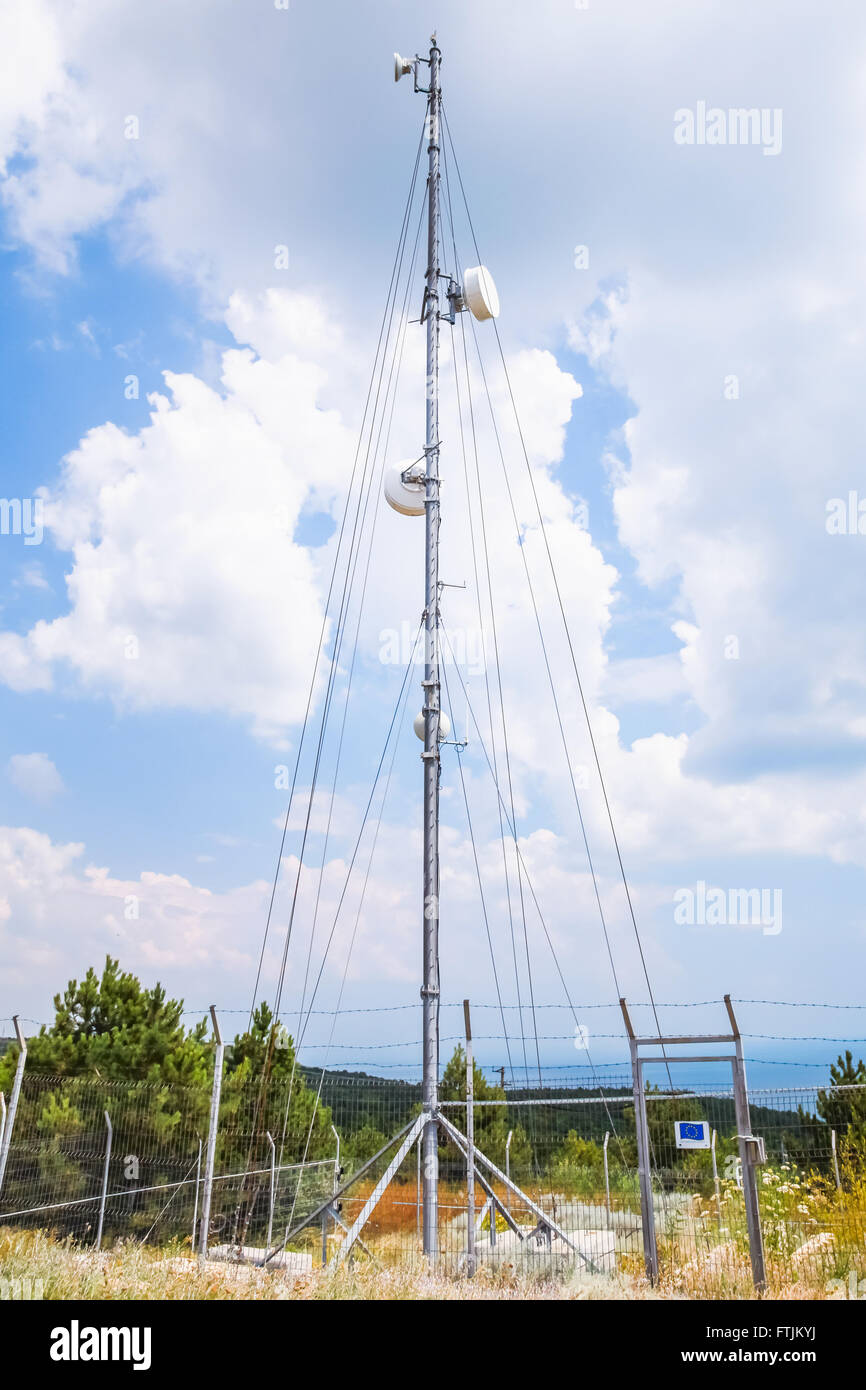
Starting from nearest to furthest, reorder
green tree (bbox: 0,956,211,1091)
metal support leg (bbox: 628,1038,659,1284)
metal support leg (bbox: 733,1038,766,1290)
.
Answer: metal support leg (bbox: 733,1038,766,1290), metal support leg (bbox: 628,1038,659,1284), green tree (bbox: 0,956,211,1091)

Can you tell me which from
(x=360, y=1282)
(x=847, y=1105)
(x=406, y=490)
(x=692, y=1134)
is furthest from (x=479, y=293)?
(x=847, y=1105)

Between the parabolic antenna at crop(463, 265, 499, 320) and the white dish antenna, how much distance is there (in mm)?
1989

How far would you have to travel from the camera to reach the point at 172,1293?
6660mm

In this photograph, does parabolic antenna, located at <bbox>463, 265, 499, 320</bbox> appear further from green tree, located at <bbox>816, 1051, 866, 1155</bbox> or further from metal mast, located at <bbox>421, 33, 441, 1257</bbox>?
green tree, located at <bbox>816, 1051, 866, 1155</bbox>

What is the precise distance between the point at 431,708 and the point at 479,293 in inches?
199

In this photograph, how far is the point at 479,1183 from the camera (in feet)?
32.3

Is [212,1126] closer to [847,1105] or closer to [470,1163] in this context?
[470,1163]

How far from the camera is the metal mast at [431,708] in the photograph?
8867 mm

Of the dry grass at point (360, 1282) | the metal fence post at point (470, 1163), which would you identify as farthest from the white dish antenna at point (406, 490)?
the dry grass at point (360, 1282)

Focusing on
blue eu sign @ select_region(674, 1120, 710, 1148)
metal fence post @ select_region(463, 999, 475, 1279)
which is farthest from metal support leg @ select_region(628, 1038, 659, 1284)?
metal fence post @ select_region(463, 999, 475, 1279)

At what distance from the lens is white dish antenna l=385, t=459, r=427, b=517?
11.2 meters

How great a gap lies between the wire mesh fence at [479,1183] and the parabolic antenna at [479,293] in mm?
8771

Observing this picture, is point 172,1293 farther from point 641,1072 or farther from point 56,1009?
point 56,1009
